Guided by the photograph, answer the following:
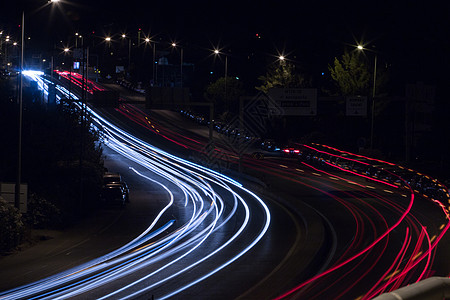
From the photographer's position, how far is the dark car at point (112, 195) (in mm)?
36009

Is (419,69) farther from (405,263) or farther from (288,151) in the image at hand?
(405,263)

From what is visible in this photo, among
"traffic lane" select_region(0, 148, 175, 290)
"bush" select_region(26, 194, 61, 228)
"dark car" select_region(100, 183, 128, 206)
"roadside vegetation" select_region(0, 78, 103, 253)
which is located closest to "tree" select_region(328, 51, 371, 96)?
"traffic lane" select_region(0, 148, 175, 290)

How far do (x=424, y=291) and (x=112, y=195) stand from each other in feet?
101

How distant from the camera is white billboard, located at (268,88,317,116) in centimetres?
5244

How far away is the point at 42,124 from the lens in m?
35.2

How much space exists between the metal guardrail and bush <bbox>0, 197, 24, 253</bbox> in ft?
59.3

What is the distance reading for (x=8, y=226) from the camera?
22.3 meters

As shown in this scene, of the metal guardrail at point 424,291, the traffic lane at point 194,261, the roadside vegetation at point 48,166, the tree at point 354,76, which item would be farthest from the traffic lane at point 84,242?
the tree at point 354,76

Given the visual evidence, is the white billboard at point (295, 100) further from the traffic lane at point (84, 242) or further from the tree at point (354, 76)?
the tree at point (354, 76)

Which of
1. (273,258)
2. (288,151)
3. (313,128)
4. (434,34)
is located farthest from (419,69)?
(273,258)

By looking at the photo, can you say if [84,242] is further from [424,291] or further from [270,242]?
[424,291]

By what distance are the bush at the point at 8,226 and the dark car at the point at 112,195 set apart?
12.8 metres

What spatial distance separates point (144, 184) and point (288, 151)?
70.6 feet

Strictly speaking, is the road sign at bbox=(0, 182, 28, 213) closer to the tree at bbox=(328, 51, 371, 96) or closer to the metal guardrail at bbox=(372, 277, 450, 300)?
the metal guardrail at bbox=(372, 277, 450, 300)
